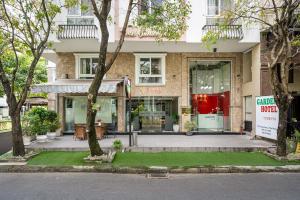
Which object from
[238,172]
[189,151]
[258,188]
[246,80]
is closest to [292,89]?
[246,80]

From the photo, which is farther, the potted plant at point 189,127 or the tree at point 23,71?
the tree at point 23,71

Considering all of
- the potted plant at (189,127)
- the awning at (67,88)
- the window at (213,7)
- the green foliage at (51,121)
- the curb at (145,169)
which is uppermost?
the window at (213,7)

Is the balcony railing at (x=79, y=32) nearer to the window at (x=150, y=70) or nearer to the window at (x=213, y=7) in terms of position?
the window at (x=150, y=70)

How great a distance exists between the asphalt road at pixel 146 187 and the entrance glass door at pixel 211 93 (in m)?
10.3

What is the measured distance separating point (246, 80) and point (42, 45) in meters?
13.0

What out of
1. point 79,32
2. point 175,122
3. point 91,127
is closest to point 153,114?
point 175,122

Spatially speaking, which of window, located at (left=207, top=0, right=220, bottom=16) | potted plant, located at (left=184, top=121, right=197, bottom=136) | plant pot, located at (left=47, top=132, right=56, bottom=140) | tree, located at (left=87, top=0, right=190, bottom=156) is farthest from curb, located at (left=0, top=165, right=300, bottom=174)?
window, located at (left=207, top=0, right=220, bottom=16)

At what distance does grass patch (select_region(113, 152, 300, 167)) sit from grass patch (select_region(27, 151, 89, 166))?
1.47 meters

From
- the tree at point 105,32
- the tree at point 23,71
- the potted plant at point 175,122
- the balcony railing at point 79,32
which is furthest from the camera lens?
the tree at point 23,71

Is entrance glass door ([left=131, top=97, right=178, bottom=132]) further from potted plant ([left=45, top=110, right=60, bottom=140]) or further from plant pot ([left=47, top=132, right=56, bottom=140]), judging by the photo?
plant pot ([left=47, top=132, right=56, bottom=140])

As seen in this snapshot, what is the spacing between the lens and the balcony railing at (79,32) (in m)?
15.9

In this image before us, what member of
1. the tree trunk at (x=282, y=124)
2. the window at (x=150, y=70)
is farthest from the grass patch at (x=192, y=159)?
the window at (x=150, y=70)

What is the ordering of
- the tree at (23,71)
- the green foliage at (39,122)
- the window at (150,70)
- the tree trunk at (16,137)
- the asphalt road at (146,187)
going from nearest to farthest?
the asphalt road at (146,187)
the tree trunk at (16,137)
the green foliage at (39,122)
the window at (150,70)
the tree at (23,71)

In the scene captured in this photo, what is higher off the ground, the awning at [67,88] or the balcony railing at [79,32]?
the balcony railing at [79,32]
